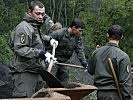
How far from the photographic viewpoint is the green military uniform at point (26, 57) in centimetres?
494

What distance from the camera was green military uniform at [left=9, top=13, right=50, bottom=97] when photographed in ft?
16.2

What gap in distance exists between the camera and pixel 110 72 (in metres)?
5.02

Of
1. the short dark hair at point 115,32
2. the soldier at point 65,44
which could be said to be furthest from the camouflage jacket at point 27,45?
the soldier at point 65,44

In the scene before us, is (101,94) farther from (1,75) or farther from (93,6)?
(93,6)

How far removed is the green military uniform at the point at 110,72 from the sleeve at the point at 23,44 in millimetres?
859

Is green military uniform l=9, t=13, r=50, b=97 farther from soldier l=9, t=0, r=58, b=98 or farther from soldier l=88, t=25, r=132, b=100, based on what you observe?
soldier l=88, t=25, r=132, b=100

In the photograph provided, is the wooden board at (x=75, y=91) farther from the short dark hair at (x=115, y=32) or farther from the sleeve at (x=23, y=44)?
the short dark hair at (x=115, y=32)

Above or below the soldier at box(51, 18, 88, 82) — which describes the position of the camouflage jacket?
above

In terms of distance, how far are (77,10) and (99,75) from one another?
485 inches

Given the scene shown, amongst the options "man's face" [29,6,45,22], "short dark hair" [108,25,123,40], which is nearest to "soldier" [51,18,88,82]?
"man's face" [29,6,45,22]

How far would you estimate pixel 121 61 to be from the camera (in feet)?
16.0

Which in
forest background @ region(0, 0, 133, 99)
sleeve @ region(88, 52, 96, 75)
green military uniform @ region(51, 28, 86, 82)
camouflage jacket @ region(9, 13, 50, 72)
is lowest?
forest background @ region(0, 0, 133, 99)

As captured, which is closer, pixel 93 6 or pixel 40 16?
pixel 40 16

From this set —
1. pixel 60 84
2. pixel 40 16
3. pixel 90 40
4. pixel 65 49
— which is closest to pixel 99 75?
pixel 60 84
